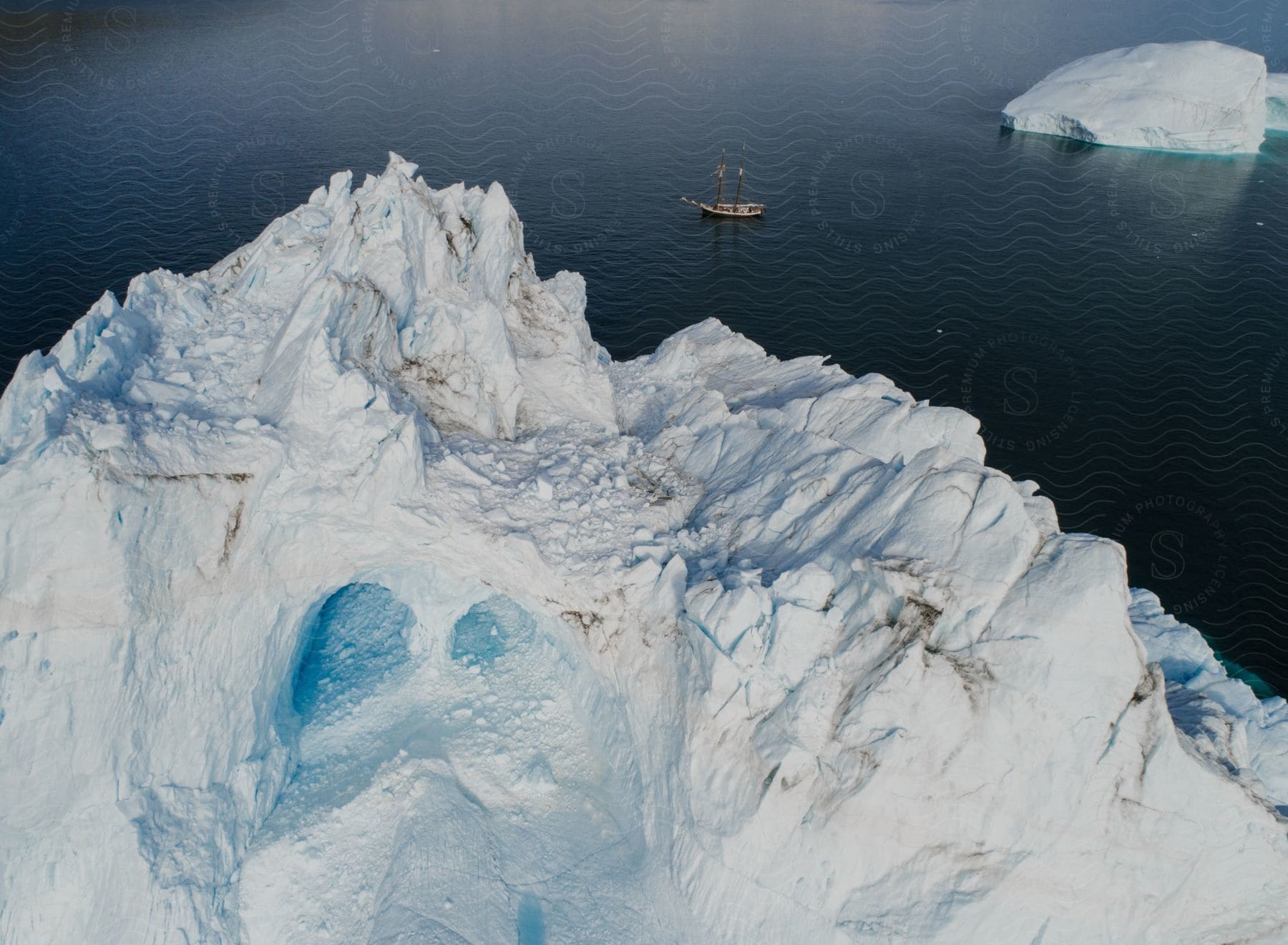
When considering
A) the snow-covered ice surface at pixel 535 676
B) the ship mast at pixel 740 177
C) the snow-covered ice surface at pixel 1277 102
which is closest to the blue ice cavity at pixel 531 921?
the snow-covered ice surface at pixel 535 676

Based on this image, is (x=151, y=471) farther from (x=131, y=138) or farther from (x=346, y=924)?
(x=131, y=138)

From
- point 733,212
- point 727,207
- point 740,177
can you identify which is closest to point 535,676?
point 727,207

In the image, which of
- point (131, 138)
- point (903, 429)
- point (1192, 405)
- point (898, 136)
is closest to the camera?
point (903, 429)

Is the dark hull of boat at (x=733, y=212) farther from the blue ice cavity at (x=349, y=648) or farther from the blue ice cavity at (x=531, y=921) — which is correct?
the blue ice cavity at (x=531, y=921)

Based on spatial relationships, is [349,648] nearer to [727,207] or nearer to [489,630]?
[489,630]

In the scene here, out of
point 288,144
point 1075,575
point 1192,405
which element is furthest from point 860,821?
point 288,144

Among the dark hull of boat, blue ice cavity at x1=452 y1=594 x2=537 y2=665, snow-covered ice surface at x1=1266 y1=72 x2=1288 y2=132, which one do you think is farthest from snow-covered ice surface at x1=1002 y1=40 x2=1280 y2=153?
blue ice cavity at x1=452 y1=594 x2=537 y2=665
